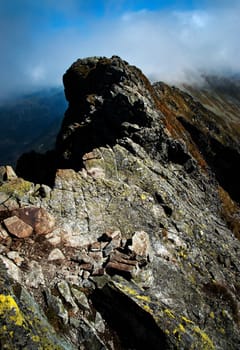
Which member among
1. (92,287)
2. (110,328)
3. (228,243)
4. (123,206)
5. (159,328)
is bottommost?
(228,243)

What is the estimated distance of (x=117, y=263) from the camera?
19.0 m

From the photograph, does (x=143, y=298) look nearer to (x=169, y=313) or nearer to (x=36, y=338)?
(x=169, y=313)

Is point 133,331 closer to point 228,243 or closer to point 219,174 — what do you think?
point 228,243

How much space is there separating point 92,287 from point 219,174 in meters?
87.4

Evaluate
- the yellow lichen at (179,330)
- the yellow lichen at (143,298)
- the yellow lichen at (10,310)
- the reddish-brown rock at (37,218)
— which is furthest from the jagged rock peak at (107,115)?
Result: the yellow lichen at (10,310)

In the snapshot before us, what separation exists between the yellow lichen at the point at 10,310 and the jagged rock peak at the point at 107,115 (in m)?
25.4

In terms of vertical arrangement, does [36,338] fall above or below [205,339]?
above

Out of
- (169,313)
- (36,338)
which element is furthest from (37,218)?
(169,313)

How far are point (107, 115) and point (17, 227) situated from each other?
94.4 ft

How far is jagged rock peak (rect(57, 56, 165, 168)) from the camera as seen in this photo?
134 ft

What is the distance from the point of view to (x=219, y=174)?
320 feet

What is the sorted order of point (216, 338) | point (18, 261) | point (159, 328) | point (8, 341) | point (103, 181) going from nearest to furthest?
point (8, 341) < point (159, 328) < point (18, 261) < point (216, 338) < point (103, 181)

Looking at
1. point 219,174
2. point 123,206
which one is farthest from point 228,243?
point 219,174

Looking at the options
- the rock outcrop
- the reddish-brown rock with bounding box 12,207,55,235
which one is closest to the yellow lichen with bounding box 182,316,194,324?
the rock outcrop
